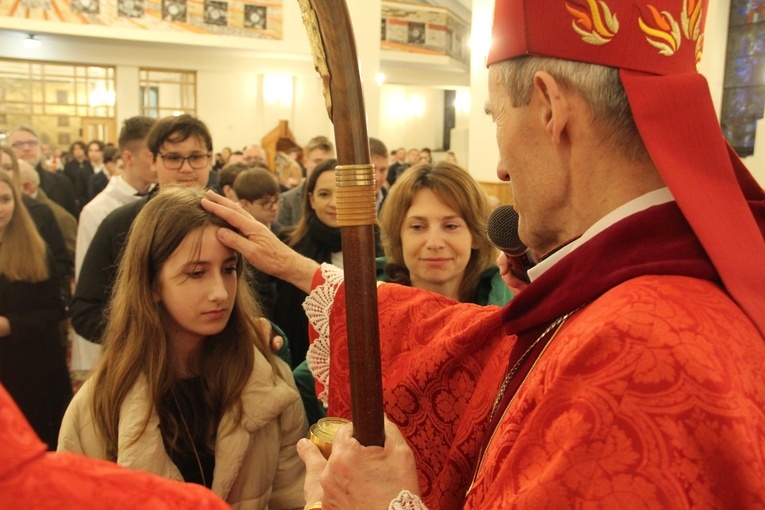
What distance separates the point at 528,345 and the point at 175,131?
236 centimetres

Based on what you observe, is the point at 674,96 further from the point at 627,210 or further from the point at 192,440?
the point at 192,440

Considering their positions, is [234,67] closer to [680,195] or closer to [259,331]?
[259,331]

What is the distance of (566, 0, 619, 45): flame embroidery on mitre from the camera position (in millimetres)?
1100

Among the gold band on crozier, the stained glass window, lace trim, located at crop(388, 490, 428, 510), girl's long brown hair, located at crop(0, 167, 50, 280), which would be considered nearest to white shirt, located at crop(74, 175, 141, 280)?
girl's long brown hair, located at crop(0, 167, 50, 280)

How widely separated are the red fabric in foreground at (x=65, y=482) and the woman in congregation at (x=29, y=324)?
2502mm

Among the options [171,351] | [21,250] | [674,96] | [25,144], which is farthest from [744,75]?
[674,96]

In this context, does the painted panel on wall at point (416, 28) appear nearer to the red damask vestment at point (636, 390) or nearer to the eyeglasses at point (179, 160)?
the eyeglasses at point (179, 160)

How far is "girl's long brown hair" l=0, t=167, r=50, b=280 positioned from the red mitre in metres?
2.51

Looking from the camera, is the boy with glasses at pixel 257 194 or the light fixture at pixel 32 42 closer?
the boy with glasses at pixel 257 194

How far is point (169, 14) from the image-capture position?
16203 millimetres

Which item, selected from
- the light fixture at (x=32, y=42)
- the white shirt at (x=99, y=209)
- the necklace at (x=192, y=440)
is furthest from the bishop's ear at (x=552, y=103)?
the light fixture at (x=32, y=42)

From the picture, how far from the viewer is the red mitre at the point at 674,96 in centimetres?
99

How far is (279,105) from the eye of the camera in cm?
1902

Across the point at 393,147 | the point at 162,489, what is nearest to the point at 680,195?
the point at 162,489
